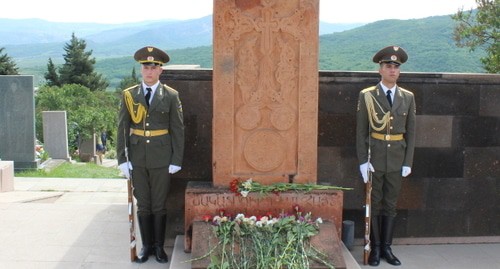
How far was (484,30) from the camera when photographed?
11.7m

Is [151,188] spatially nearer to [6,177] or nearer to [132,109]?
[132,109]

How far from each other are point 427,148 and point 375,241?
113cm

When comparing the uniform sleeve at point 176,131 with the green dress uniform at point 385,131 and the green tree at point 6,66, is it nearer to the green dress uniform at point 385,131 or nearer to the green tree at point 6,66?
the green dress uniform at point 385,131

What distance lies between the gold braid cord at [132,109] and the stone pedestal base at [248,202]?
70 centimetres

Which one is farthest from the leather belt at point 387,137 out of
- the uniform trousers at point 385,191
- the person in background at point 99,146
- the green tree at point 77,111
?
the person in background at point 99,146

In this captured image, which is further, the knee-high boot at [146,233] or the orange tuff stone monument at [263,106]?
the knee-high boot at [146,233]

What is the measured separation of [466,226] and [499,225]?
35 centimetres

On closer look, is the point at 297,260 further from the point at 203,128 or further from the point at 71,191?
the point at 71,191

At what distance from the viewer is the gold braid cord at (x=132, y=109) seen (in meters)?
4.43

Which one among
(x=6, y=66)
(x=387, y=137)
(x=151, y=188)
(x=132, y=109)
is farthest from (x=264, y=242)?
(x=6, y=66)

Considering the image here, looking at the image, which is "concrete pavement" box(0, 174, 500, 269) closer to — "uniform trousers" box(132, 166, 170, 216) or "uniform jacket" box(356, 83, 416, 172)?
"uniform trousers" box(132, 166, 170, 216)

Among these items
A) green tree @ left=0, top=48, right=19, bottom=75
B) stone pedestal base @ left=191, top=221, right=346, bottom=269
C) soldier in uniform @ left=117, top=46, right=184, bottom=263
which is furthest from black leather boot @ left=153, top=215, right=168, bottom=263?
green tree @ left=0, top=48, right=19, bottom=75

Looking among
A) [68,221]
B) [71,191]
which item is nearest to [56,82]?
[71,191]

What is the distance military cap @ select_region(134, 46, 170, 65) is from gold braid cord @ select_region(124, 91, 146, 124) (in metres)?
0.30
